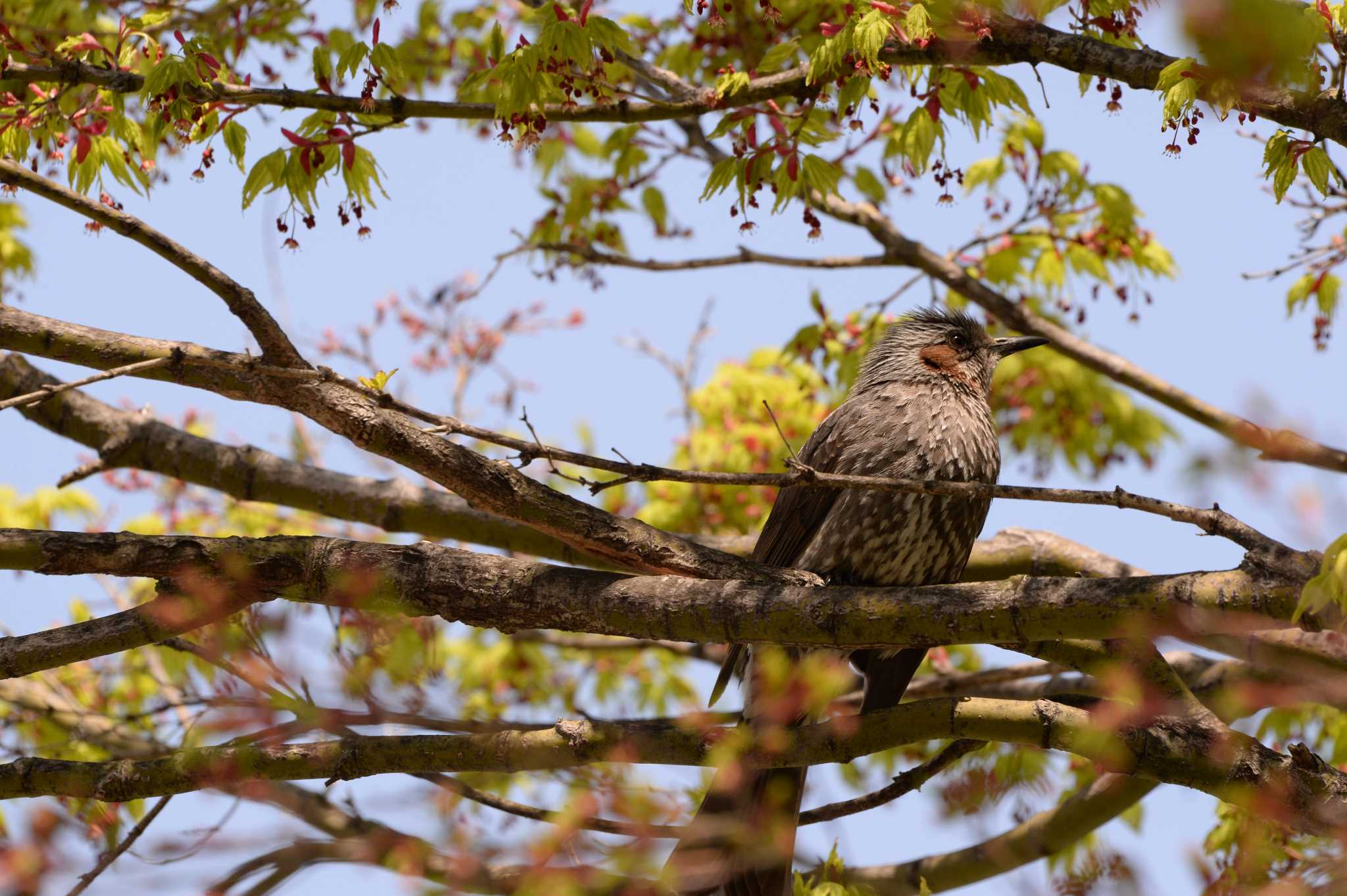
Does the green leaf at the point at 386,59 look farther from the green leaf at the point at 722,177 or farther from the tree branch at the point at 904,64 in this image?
the green leaf at the point at 722,177

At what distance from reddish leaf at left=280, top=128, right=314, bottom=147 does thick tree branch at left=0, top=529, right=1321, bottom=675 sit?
1465mm

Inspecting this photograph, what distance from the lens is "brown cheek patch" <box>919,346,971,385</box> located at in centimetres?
549

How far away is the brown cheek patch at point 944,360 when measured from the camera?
549 centimetres

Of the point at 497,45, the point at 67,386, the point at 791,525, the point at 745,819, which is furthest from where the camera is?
the point at 791,525

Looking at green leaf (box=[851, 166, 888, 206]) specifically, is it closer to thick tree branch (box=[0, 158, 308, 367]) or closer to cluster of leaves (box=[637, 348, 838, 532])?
cluster of leaves (box=[637, 348, 838, 532])

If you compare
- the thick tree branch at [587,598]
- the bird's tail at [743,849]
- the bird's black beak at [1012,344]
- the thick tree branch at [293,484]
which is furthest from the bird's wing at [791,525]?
the thick tree branch at [587,598]

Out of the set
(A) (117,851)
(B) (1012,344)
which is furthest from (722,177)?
(A) (117,851)

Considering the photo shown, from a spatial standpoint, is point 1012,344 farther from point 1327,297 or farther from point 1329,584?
point 1329,584

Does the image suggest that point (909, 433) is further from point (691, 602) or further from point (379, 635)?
point (379, 635)

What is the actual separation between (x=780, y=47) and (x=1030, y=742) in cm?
246

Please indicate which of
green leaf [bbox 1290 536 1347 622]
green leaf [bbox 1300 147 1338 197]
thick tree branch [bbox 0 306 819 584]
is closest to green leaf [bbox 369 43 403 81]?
thick tree branch [bbox 0 306 819 584]

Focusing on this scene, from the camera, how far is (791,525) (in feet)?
16.4

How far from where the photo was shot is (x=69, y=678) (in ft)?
21.9

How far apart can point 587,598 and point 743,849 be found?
2.77 feet
